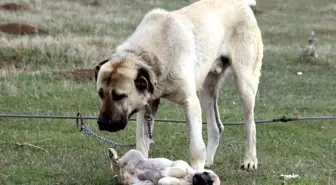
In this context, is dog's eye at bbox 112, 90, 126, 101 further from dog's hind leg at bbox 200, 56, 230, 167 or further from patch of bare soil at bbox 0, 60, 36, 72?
patch of bare soil at bbox 0, 60, 36, 72

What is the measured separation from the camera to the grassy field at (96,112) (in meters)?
6.46

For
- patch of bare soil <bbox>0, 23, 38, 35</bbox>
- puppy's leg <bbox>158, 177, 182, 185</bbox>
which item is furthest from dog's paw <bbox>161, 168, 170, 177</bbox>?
patch of bare soil <bbox>0, 23, 38, 35</bbox>

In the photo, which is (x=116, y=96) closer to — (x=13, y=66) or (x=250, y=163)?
(x=250, y=163)

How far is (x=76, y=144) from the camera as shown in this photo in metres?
7.58

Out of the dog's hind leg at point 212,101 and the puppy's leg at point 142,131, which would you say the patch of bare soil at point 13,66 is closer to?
the dog's hind leg at point 212,101

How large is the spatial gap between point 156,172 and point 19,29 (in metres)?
15.2

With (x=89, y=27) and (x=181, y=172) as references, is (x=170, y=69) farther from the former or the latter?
(x=89, y=27)

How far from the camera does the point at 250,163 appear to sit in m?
6.80

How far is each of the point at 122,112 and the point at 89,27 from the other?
17226 millimetres

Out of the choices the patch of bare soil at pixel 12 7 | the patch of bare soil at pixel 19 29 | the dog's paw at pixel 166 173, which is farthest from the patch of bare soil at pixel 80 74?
the patch of bare soil at pixel 12 7

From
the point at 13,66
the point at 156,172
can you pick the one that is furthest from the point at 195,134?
the point at 13,66

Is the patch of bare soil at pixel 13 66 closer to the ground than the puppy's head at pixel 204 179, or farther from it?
closer to the ground

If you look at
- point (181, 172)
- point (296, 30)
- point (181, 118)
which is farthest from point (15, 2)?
point (181, 172)

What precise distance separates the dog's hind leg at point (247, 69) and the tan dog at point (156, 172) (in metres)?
1.79
